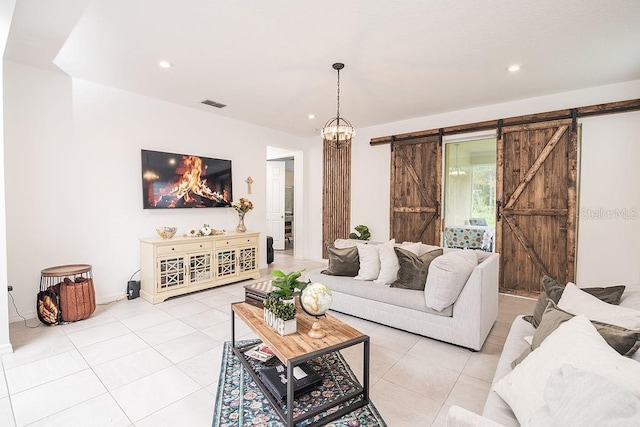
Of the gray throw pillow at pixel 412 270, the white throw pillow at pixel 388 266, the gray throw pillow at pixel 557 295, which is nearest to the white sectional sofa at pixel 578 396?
the gray throw pillow at pixel 557 295

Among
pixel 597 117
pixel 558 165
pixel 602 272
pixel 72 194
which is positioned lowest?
pixel 602 272

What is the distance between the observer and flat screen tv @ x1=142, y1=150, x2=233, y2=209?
4.46 m

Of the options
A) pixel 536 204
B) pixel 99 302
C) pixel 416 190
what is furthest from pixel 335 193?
pixel 99 302

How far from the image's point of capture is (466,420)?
1.08 metres

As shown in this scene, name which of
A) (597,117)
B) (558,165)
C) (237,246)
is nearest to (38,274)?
(237,246)

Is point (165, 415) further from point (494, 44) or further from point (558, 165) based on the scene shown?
point (558, 165)

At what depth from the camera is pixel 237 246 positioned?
5.05 meters

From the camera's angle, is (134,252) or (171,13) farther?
(134,252)

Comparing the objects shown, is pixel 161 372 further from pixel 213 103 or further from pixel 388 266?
pixel 213 103

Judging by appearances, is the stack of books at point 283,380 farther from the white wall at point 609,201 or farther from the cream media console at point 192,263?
the white wall at point 609,201

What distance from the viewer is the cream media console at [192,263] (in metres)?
4.09

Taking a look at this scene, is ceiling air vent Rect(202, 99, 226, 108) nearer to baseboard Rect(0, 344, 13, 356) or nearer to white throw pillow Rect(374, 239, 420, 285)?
white throw pillow Rect(374, 239, 420, 285)

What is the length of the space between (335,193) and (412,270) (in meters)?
3.74

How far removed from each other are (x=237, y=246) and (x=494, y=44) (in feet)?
14.1
